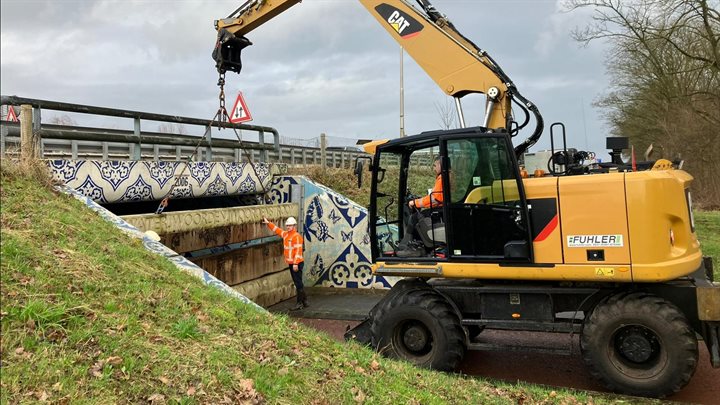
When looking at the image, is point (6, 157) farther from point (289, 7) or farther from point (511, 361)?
point (511, 361)

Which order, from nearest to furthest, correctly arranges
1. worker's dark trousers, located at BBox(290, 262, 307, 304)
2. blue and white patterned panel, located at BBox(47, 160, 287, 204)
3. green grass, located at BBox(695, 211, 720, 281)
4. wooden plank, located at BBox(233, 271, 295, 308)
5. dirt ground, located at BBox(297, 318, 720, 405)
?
dirt ground, located at BBox(297, 318, 720, 405), blue and white patterned panel, located at BBox(47, 160, 287, 204), wooden plank, located at BBox(233, 271, 295, 308), worker's dark trousers, located at BBox(290, 262, 307, 304), green grass, located at BBox(695, 211, 720, 281)

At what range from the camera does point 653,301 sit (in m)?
5.59

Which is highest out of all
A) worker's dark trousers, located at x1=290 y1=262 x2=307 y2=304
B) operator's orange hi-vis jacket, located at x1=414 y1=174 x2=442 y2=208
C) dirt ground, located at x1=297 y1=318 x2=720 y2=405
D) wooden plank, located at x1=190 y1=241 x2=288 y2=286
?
operator's orange hi-vis jacket, located at x1=414 y1=174 x2=442 y2=208

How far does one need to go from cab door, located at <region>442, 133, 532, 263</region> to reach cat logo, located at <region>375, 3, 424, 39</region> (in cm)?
220

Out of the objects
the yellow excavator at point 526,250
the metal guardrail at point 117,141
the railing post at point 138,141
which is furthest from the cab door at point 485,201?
the railing post at point 138,141

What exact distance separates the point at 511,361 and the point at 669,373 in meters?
2.16

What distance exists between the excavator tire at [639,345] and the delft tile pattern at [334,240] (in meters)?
5.85

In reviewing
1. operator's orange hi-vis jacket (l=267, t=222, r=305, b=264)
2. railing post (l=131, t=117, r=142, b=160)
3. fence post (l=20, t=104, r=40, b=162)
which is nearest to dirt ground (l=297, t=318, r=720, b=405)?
operator's orange hi-vis jacket (l=267, t=222, r=305, b=264)

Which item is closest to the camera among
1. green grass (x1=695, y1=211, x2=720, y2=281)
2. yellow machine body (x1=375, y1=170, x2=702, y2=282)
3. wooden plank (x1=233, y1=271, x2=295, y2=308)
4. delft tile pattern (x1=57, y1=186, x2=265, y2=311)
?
yellow machine body (x1=375, y1=170, x2=702, y2=282)

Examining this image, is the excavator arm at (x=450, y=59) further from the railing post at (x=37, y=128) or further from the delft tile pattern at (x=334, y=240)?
the railing post at (x=37, y=128)

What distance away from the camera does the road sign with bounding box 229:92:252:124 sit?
1137 cm

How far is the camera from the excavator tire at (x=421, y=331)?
20.9 ft

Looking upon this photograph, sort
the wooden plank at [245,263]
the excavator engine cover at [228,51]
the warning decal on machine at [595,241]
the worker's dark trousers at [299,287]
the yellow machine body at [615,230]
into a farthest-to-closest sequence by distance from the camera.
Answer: the worker's dark trousers at [299,287]
the wooden plank at [245,263]
the excavator engine cover at [228,51]
the warning decal on machine at [595,241]
the yellow machine body at [615,230]

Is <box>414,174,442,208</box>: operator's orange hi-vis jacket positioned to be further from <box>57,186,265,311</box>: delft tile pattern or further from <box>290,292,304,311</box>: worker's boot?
<box>290,292,304,311</box>: worker's boot
